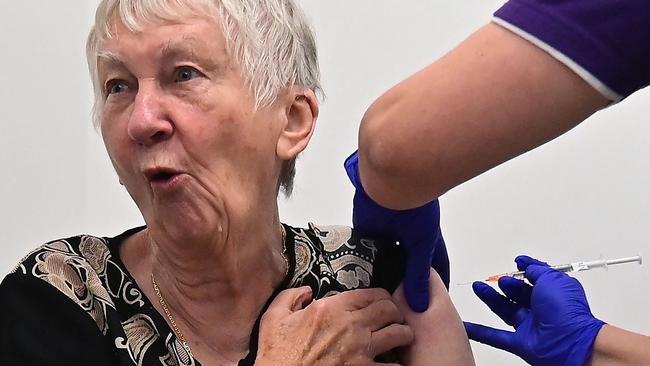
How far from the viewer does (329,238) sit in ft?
4.43

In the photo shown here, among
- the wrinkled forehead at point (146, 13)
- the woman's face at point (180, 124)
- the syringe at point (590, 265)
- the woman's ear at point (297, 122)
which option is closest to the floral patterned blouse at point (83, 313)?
the woman's face at point (180, 124)

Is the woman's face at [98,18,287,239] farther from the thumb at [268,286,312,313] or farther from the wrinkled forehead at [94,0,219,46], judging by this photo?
the thumb at [268,286,312,313]

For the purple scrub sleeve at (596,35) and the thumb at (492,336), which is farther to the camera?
the thumb at (492,336)

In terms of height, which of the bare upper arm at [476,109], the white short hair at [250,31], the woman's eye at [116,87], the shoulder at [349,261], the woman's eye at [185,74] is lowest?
the shoulder at [349,261]

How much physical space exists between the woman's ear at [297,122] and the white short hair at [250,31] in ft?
0.07

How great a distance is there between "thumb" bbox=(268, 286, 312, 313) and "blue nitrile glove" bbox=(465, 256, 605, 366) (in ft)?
1.18

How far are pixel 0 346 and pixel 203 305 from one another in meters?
0.31

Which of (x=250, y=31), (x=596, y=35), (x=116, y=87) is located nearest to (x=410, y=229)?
(x=250, y=31)

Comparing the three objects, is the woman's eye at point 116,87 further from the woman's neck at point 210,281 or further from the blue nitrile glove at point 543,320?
the blue nitrile glove at point 543,320

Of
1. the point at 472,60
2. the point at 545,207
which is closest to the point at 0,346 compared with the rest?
the point at 472,60

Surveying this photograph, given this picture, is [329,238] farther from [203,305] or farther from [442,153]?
[442,153]

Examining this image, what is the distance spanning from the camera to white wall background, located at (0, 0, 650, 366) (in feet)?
5.60

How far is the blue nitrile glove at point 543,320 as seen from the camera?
1.24 metres

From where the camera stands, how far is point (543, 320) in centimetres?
129
